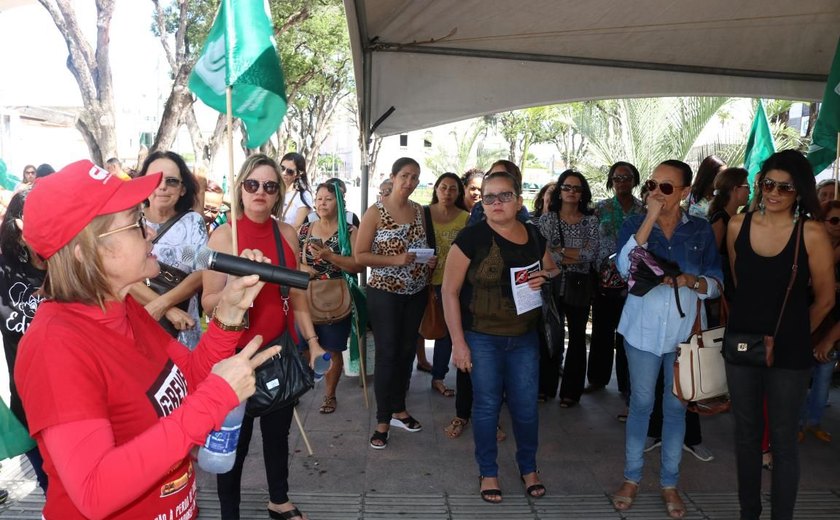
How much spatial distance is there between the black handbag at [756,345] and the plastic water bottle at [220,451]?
2377 millimetres

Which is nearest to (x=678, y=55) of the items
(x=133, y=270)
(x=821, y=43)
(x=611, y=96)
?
(x=611, y=96)

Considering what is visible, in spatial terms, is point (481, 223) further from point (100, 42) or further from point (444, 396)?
point (100, 42)

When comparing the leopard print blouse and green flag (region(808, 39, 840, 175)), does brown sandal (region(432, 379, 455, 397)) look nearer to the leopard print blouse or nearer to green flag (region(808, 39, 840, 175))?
the leopard print blouse

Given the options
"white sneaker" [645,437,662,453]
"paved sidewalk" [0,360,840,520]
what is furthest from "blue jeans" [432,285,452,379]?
"white sneaker" [645,437,662,453]

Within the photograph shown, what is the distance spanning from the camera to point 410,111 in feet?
18.9

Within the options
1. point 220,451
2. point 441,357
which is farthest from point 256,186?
point 441,357

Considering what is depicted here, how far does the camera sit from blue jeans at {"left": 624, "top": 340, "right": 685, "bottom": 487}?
352 centimetres

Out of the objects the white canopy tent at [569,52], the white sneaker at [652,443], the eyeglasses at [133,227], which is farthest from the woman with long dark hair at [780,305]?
the eyeglasses at [133,227]

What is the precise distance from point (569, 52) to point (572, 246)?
5.89 feet

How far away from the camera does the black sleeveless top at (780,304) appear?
2965 millimetres

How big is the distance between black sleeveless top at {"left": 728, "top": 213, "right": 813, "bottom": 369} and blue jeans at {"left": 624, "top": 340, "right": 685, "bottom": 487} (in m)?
0.56

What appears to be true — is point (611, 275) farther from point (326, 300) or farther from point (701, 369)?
point (326, 300)

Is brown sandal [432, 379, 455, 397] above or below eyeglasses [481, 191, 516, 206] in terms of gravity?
below

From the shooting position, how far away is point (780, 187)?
3.02m
